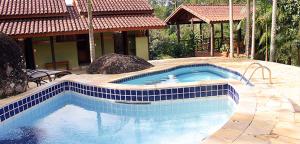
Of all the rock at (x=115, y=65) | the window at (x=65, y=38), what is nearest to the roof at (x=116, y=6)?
the window at (x=65, y=38)

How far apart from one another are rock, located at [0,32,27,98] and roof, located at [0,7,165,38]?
5.31 m

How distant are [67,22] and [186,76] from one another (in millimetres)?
6999

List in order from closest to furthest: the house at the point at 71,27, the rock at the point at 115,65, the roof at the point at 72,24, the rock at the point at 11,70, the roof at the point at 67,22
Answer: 1. the rock at the point at 11,70
2. the rock at the point at 115,65
3. the roof at the point at 72,24
4. the roof at the point at 67,22
5. the house at the point at 71,27

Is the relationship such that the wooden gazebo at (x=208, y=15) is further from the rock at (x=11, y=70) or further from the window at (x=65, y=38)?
the rock at (x=11, y=70)

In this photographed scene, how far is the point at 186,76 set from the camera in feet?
47.8

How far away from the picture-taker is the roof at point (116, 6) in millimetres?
18656

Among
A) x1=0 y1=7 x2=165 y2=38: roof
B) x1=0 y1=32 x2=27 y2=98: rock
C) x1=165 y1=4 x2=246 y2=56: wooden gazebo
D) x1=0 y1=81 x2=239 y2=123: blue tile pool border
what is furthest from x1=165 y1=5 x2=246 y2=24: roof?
x1=0 y1=32 x2=27 y2=98: rock

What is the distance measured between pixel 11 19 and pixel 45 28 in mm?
2173

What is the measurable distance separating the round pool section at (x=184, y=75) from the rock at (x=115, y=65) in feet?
2.87

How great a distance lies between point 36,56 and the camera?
683 inches

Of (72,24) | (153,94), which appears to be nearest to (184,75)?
(153,94)

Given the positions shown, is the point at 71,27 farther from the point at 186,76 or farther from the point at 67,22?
the point at 186,76

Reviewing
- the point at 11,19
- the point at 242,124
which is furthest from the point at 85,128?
the point at 11,19

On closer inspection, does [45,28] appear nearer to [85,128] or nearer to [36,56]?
[36,56]
